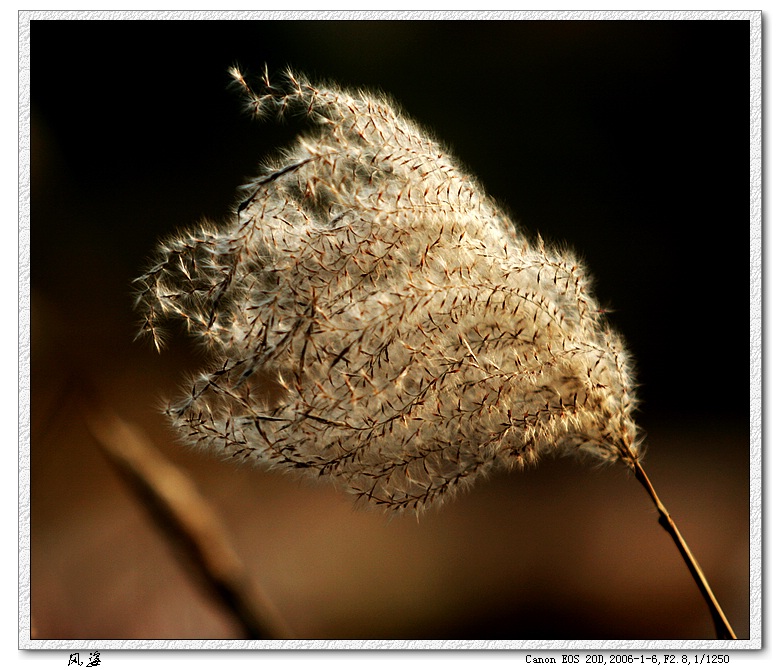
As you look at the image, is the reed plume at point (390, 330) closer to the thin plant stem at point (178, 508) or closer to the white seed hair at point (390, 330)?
the white seed hair at point (390, 330)

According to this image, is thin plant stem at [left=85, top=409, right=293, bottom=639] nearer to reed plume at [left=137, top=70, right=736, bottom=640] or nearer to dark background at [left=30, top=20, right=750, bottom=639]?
dark background at [left=30, top=20, right=750, bottom=639]

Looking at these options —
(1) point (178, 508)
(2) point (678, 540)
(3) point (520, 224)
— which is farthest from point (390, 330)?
(1) point (178, 508)

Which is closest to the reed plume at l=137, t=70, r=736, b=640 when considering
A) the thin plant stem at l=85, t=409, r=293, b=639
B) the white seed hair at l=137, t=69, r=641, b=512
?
the white seed hair at l=137, t=69, r=641, b=512

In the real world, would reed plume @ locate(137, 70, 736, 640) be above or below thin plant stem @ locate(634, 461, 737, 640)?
above

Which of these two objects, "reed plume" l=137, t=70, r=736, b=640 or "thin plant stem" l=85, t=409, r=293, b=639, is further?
"thin plant stem" l=85, t=409, r=293, b=639

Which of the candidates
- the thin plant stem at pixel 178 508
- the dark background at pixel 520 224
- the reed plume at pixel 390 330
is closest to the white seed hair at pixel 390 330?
the reed plume at pixel 390 330

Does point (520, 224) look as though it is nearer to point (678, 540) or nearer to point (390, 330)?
point (390, 330)

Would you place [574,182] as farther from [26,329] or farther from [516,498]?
[26,329]
